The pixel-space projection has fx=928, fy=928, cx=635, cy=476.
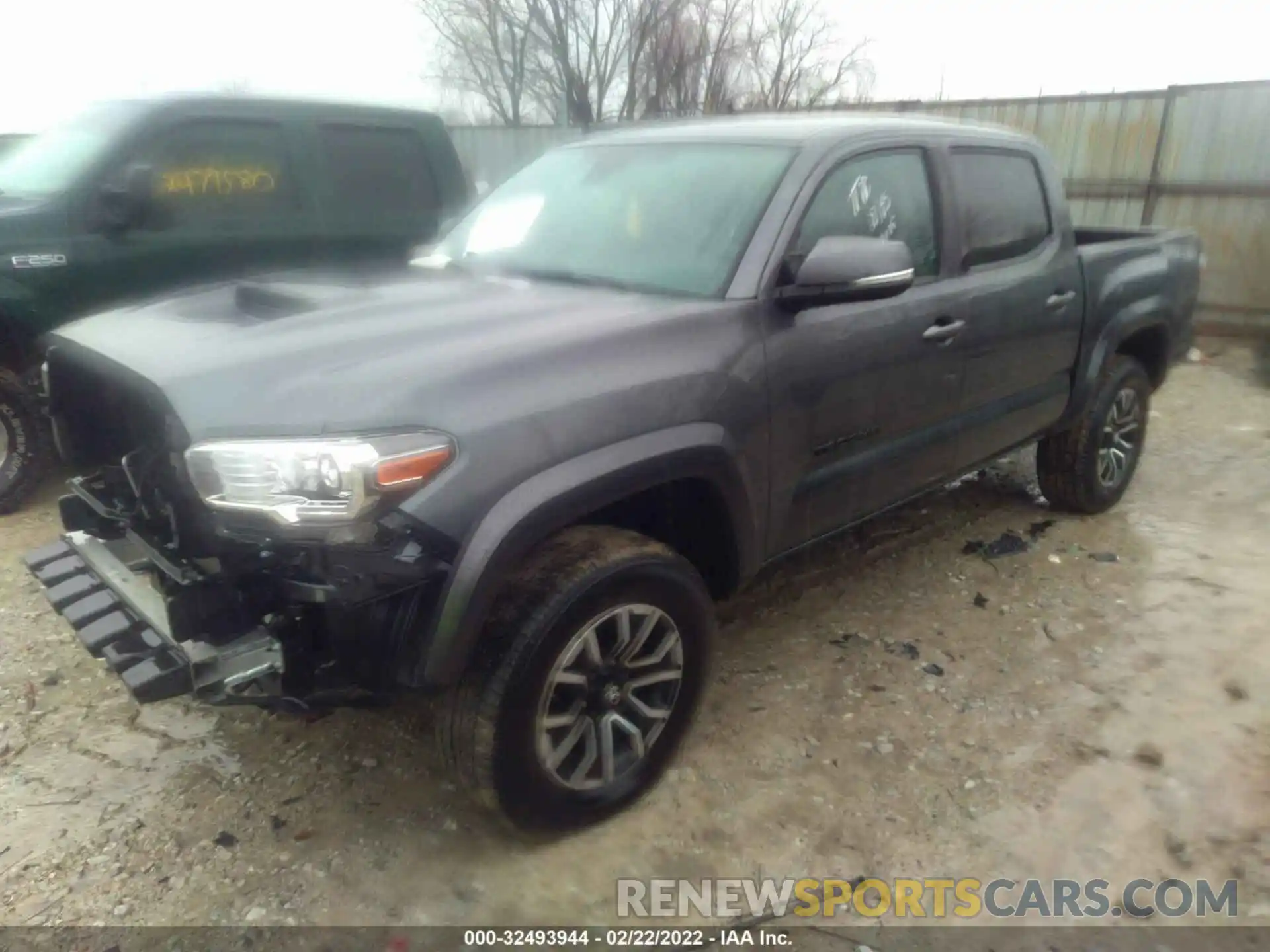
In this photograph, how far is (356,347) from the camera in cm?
225

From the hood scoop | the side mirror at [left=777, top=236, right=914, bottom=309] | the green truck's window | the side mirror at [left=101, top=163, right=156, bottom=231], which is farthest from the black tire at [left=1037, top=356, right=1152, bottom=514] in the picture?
the side mirror at [left=101, top=163, right=156, bottom=231]

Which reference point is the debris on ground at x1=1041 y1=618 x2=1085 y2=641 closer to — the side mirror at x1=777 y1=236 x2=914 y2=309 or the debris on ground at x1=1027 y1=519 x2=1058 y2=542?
the debris on ground at x1=1027 y1=519 x2=1058 y2=542

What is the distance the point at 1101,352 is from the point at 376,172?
4095 millimetres

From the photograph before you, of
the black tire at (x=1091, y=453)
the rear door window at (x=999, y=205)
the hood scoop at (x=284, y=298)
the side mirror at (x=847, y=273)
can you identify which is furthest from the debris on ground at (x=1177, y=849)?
the hood scoop at (x=284, y=298)

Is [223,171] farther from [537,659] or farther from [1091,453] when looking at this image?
[1091,453]

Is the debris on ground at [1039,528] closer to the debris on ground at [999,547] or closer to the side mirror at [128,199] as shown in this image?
the debris on ground at [999,547]

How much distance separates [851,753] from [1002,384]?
1.63 m

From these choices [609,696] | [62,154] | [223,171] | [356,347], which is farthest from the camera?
[223,171]

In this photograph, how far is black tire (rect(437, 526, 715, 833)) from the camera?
88.6 inches

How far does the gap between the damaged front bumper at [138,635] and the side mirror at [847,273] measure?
169 cm

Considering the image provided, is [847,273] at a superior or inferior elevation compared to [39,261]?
superior

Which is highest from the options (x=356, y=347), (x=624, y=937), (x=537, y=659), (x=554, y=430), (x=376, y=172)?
(x=376, y=172)

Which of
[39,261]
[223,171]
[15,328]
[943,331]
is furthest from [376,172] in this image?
[943,331]

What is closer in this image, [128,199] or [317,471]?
[317,471]
